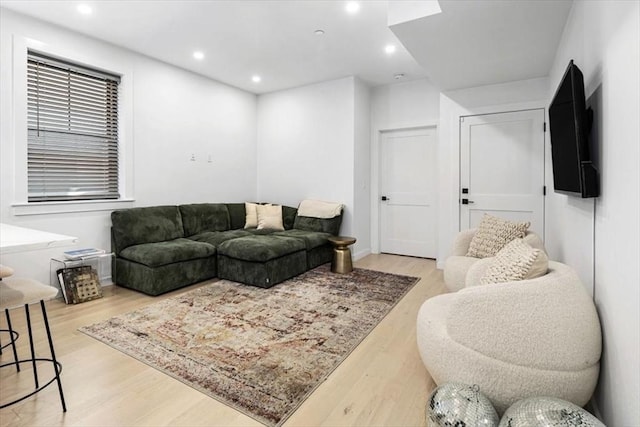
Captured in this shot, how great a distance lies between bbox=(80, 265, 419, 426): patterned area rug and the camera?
6.18 feet

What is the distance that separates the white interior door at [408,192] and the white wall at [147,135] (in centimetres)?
230

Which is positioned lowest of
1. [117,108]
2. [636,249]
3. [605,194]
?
[636,249]

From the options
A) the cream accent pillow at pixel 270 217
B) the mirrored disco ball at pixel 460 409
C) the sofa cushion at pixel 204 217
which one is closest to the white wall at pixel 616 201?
the mirrored disco ball at pixel 460 409

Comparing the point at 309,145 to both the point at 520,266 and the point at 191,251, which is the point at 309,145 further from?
the point at 520,266

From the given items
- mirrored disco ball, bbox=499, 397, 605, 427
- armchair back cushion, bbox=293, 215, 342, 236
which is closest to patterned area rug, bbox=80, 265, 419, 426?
mirrored disco ball, bbox=499, 397, 605, 427

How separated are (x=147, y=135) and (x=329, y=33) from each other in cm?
250

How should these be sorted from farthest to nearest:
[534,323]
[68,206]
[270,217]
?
[270,217]
[68,206]
[534,323]

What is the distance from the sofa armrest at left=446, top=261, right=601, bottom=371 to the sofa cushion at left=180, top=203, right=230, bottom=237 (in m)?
3.74

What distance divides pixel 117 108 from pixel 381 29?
3.10 m

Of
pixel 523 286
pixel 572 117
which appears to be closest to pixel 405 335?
pixel 523 286

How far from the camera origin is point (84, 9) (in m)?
3.08

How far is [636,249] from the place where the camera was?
45.3 inches

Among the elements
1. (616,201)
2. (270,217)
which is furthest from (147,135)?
(616,201)

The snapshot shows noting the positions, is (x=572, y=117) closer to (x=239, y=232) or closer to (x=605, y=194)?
(x=605, y=194)
